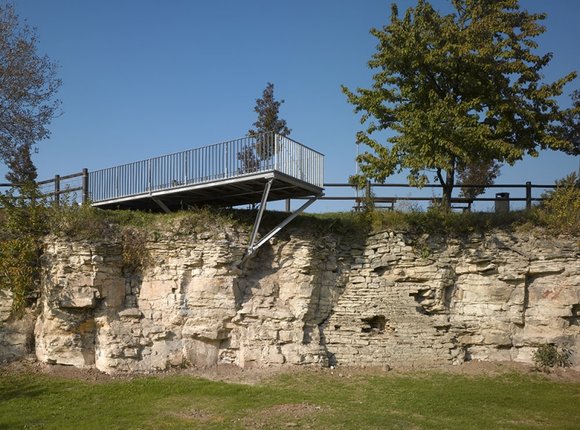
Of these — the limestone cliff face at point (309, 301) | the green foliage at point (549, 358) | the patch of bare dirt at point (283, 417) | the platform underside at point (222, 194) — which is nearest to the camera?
the patch of bare dirt at point (283, 417)

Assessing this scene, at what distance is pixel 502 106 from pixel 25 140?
17106 mm

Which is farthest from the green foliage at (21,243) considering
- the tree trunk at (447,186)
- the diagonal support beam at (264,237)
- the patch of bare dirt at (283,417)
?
the tree trunk at (447,186)

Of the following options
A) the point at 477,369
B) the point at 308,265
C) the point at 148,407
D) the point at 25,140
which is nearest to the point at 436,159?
the point at 308,265

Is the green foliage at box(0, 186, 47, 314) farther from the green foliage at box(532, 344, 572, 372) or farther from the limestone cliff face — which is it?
the green foliage at box(532, 344, 572, 372)

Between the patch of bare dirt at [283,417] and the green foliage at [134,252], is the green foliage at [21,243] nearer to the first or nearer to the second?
the green foliage at [134,252]

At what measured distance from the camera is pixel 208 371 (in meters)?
17.1

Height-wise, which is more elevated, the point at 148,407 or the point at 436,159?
the point at 436,159

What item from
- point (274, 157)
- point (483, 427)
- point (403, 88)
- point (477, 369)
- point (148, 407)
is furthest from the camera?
point (403, 88)

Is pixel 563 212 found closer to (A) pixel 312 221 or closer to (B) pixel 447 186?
(B) pixel 447 186

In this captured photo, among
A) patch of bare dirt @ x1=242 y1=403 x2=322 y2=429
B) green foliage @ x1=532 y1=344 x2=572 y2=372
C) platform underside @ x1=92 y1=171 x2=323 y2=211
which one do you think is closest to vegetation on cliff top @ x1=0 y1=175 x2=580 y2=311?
platform underside @ x1=92 y1=171 x2=323 y2=211

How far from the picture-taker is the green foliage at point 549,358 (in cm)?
1748

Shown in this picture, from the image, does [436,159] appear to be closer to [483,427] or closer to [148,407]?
[483,427]

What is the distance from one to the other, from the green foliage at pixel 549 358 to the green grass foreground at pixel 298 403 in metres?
0.86

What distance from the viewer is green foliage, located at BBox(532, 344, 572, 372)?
1748 centimetres
